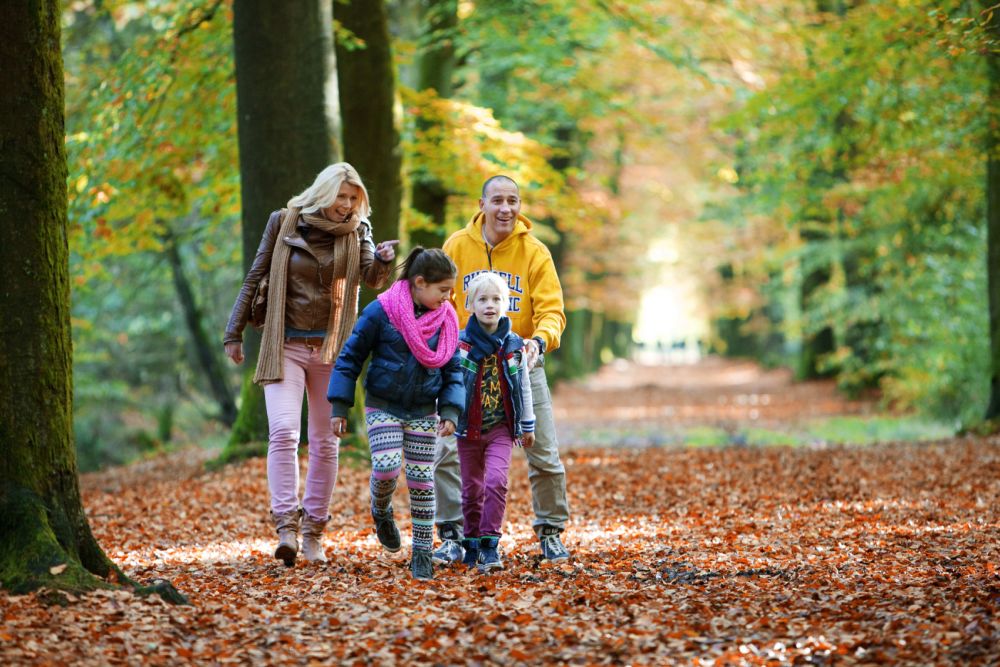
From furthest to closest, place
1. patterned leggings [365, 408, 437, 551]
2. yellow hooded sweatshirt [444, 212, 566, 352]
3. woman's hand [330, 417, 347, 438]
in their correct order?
yellow hooded sweatshirt [444, 212, 566, 352]
patterned leggings [365, 408, 437, 551]
woman's hand [330, 417, 347, 438]

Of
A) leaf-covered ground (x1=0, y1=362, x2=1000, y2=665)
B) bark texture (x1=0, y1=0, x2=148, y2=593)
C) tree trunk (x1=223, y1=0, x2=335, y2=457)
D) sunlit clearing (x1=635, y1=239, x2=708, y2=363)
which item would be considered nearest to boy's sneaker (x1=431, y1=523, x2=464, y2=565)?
leaf-covered ground (x1=0, y1=362, x2=1000, y2=665)

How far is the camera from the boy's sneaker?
6117 millimetres

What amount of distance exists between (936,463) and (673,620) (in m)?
6.96

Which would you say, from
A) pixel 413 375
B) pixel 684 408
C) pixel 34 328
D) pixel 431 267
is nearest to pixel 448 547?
pixel 413 375

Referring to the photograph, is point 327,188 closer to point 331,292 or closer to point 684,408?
point 331,292

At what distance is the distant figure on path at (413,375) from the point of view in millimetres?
5520

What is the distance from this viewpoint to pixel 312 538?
244 inches

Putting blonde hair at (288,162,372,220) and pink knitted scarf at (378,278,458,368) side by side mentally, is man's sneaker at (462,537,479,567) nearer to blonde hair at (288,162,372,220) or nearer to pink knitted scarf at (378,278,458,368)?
pink knitted scarf at (378,278,458,368)

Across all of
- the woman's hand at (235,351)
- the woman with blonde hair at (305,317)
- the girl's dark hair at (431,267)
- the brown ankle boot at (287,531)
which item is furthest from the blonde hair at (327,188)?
the brown ankle boot at (287,531)

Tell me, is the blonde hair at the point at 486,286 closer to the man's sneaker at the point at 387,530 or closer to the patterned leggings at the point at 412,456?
the patterned leggings at the point at 412,456

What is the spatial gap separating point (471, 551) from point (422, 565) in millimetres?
466

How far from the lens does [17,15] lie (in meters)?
4.82

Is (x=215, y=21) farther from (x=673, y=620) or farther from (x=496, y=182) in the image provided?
(x=673, y=620)

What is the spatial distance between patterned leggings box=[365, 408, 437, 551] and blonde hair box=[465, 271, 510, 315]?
2.24 feet
